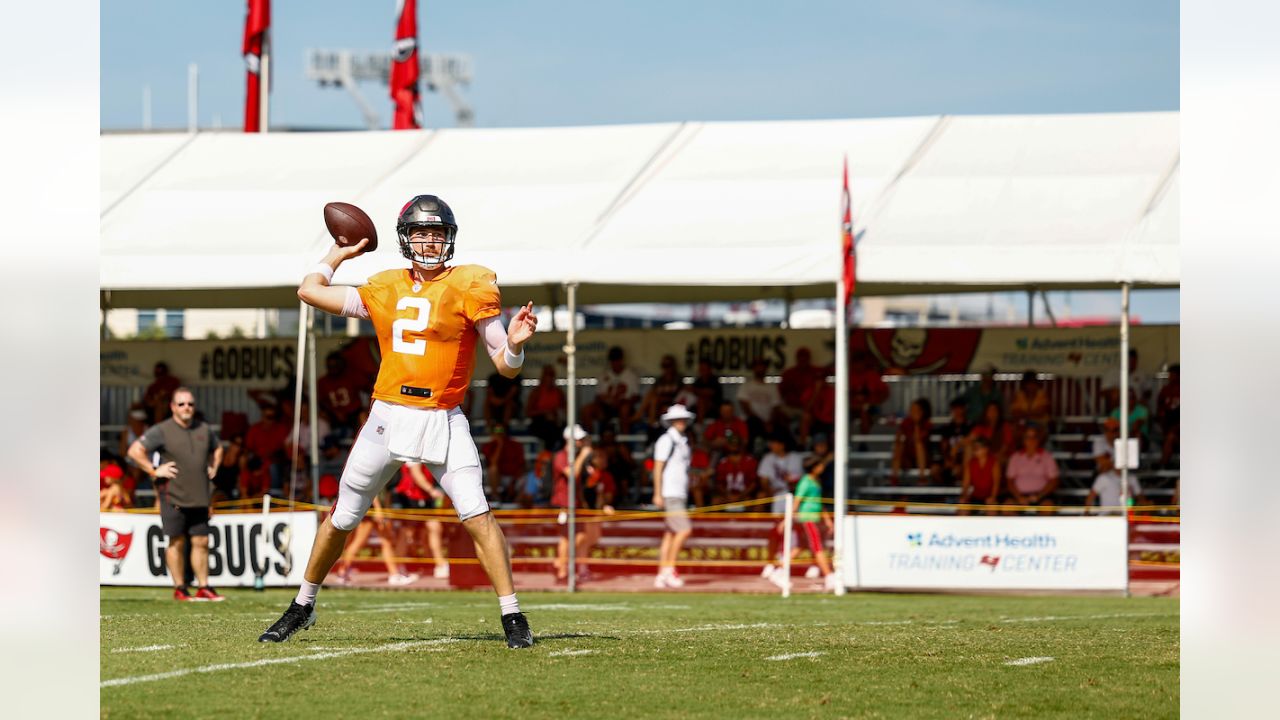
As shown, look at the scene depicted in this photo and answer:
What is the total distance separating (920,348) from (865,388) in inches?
34.4

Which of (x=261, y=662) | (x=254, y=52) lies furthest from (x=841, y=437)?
(x=254, y=52)

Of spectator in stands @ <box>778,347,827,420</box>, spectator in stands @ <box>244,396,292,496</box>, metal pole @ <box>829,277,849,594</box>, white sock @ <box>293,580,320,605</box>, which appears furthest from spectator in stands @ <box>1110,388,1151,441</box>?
white sock @ <box>293,580,320,605</box>

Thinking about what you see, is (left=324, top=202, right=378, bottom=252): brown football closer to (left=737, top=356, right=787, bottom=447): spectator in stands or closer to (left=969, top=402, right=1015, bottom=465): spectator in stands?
(left=969, top=402, right=1015, bottom=465): spectator in stands

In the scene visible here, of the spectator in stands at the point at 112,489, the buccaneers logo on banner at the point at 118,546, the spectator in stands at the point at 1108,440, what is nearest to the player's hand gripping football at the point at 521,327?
the buccaneers logo on banner at the point at 118,546

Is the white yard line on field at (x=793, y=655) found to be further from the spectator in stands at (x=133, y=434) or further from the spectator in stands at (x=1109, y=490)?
the spectator in stands at (x=133, y=434)

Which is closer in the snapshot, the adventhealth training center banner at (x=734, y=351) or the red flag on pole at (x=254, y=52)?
the adventhealth training center banner at (x=734, y=351)

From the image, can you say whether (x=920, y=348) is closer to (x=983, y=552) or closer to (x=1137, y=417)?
(x=1137, y=417)

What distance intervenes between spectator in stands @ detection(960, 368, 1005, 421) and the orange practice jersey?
13.4 metres

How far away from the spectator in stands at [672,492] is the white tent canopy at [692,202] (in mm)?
1660

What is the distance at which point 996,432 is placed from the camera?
1986 cm

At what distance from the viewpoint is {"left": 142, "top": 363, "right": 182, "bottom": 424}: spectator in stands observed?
74.9 ft

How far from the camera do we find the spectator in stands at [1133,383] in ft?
68.0
